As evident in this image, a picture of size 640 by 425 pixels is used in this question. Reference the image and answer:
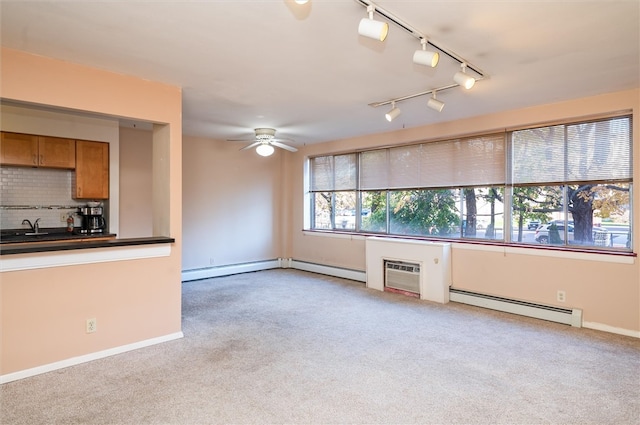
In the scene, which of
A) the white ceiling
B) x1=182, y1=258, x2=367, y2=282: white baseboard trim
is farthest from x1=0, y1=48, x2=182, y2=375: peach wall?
x1=182, y1=258, x2=367, y2=282: white baseboard trim

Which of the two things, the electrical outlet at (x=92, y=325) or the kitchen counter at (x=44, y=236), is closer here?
the electrical outlet at (x=92, y=325)

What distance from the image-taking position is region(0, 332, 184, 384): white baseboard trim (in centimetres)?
277

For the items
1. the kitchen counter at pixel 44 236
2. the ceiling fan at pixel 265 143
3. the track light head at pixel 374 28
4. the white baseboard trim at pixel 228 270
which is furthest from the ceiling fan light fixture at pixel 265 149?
the track light head at pixel 374 28

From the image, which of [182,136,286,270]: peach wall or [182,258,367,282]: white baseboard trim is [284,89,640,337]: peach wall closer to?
[182,258,367,282]: white baseboard trim

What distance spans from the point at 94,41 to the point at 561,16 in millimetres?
3224

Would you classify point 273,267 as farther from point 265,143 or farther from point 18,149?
point 18,149

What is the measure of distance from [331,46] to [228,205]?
4597mm

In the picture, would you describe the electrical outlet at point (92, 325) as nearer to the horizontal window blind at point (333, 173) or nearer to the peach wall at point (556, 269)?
the peach wall at point (556, 269)

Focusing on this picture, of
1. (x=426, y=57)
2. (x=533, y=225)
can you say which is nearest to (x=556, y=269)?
(x=533, y=225)

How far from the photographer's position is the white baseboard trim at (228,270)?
6.27 m

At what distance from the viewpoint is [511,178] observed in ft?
15.3

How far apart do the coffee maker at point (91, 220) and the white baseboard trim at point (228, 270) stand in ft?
5.20

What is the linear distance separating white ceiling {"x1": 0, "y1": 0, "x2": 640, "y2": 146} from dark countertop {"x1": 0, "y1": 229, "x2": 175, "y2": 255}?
1.53 m

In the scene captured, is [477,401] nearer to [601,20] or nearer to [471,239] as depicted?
[601,20]
